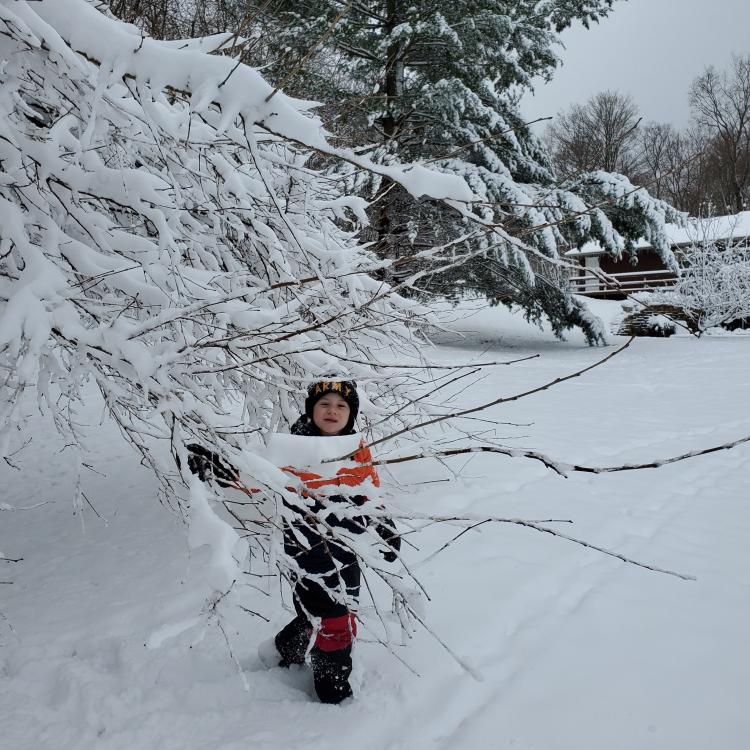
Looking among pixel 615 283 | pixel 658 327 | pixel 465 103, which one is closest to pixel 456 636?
pixel 615 283

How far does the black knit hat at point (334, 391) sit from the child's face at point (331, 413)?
0.02m

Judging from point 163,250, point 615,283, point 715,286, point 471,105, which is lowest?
point 715,286

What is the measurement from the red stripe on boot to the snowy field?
20 cm

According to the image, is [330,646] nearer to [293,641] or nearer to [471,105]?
[293,641]

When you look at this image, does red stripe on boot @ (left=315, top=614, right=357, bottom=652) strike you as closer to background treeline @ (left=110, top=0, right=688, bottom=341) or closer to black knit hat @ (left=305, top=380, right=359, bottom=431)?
black knit hat @ (left=305, top=380, right=359, bottom=431)

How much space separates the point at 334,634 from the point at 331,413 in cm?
81

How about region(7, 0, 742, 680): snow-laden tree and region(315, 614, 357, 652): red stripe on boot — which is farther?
region(315, 614, 357, 652): red stripe on boot

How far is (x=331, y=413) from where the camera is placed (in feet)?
7.59

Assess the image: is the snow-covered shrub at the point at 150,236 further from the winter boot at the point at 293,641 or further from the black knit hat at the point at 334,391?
the winter boot at the point at 293,641

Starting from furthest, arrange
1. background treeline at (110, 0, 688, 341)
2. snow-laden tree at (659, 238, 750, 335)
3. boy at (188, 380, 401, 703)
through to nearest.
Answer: snow-laden tree at (659, 238, 750, 335)
background treeline at (110, 0, 688, 341)
boy at (188, 380, 401, 703)

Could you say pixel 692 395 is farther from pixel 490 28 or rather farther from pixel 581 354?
pixel 490 28

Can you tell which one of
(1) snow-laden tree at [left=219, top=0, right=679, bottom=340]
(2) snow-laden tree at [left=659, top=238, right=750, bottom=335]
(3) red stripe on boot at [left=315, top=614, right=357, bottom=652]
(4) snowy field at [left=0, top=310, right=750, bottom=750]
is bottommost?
(4) snowy field at [left=0, top=310, right=750, bottom=750]

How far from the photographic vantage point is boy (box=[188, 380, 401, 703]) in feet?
6.57

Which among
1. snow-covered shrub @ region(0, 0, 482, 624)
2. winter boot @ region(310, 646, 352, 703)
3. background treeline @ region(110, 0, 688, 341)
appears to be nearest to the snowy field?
winter boot @ region(310, 646, 352, 703)
